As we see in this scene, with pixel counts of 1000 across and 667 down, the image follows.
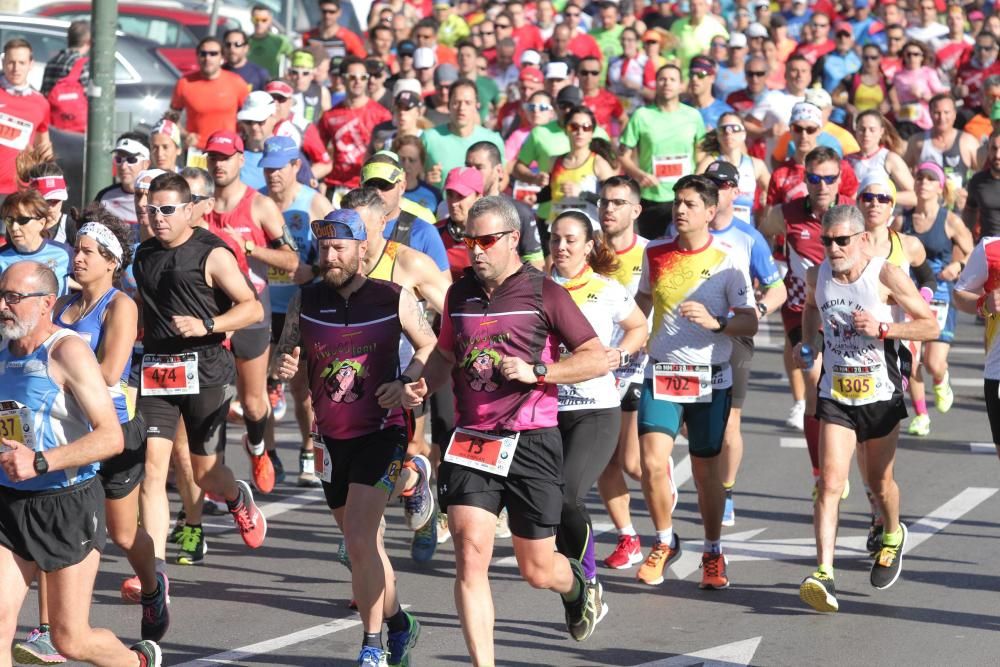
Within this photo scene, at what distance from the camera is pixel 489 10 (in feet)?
74.4

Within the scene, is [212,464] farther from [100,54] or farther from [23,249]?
[100,54]

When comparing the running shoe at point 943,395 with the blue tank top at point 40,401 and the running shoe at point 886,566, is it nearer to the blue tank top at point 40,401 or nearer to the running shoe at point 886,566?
the running shoe at point 886,566

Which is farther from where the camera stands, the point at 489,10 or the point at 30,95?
the point at 489,10

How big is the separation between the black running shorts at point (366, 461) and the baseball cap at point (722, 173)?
2.83 meters

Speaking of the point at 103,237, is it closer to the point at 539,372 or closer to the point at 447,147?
the point at 539,372

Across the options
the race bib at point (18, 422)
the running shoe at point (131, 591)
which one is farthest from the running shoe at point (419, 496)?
the race bib at point (18, 422)

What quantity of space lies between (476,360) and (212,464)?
2.48m

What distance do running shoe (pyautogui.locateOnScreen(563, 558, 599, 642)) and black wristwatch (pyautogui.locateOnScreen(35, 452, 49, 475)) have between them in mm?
2340

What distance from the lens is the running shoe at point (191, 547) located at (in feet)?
29.5

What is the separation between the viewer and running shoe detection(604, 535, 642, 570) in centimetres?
895

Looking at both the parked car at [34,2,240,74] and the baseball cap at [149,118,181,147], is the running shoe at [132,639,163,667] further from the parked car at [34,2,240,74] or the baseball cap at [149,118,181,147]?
the parked car at [34,2,240,74]

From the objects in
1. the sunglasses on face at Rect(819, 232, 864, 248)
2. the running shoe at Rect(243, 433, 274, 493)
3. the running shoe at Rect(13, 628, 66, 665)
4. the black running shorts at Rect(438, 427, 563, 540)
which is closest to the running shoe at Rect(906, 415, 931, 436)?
the sunglasses on face at Rect(819, 232, 864, 248)

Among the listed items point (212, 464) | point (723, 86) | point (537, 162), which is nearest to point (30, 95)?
point (537, 162)

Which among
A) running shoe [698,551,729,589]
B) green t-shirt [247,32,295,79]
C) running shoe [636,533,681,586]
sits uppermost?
running shoe [698,551,729,589]
